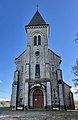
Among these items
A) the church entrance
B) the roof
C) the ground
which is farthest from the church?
the ground

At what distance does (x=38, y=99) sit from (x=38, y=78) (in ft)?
11.8

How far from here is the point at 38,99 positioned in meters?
24.7

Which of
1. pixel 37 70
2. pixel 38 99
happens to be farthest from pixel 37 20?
pixel 38 99

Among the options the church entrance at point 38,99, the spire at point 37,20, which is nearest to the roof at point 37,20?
the spire at point 37,20

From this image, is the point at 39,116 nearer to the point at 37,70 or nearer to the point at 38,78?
the point at 38,78

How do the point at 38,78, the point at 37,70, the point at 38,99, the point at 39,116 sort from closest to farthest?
the point at 39,116, the point at 38,99, the point at 38,78, the point at 37,70

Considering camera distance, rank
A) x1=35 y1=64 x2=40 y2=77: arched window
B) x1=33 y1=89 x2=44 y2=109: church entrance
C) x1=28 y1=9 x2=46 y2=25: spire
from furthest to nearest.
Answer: x1=28 y1=9 x2=46 y2=25: spire, x1=35 y1=64 x2=40 y2=77: arched window, x1=33 y1=89 x2=44 y2=109: church entrance

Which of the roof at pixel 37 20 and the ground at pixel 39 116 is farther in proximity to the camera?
the roof at pixel 37 20

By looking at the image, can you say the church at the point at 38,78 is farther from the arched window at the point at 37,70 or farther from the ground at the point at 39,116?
the ground at the point at 39,116

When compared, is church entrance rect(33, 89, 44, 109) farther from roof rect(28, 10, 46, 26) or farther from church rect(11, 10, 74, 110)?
roof rect(28, 10, 46, 26)

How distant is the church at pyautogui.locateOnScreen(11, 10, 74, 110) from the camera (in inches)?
951

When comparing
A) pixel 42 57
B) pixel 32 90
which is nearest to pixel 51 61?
pixel 42 57

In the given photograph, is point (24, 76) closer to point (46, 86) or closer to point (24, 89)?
point (24, 89)

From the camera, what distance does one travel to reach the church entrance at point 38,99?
2426 cm
